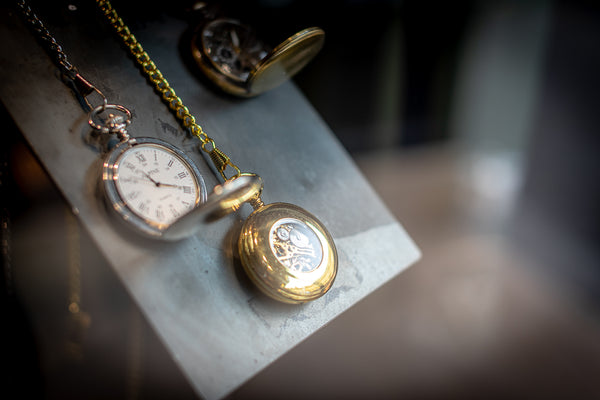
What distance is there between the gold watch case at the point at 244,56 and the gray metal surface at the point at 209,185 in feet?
0.14

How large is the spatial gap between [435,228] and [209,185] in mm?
2424

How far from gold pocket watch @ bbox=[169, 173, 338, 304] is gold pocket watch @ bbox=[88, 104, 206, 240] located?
0.26 feet

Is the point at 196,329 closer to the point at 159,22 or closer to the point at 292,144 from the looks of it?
the point at 292,144

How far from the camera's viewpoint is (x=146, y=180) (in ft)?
2.17

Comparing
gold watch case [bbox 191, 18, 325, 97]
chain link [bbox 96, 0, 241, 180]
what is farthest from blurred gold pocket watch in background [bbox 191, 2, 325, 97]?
chain link [bbox 96, 0, 241, 180]

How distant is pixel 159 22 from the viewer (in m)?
0.91

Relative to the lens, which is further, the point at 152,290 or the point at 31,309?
the point at 31,309

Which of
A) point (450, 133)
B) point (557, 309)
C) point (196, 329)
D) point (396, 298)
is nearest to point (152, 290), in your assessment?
point (196, 329)

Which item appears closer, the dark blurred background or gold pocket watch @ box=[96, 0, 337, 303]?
gold pocket watch @ box=[96, 0, 337, 303]

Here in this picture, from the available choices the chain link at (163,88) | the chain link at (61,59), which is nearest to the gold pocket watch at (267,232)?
the chain link at (163,88)

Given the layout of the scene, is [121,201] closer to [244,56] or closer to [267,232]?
[267,232]

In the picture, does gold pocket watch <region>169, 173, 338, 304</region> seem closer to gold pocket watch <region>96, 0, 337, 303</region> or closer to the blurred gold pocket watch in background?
gold pocket watch <region>96, 0, 337, 303</region>

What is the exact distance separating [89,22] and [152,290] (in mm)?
539

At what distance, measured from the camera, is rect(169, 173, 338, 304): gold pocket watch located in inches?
26.5
